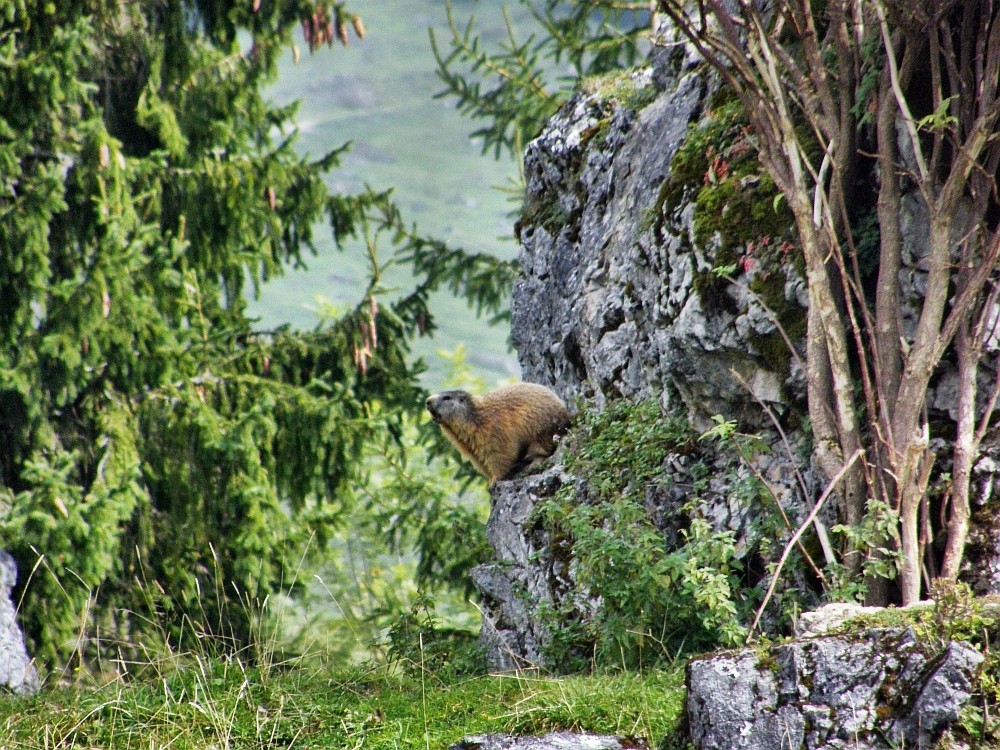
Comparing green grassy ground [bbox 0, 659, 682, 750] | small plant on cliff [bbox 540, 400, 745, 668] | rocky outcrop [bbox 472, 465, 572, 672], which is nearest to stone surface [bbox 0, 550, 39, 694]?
green grassy ground [bbox 0, 659, 682, 750]

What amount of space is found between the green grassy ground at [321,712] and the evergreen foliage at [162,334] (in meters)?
3.65

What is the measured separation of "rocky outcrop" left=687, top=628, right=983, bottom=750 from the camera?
134 inches

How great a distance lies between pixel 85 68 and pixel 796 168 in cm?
913

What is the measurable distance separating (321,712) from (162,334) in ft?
21.5

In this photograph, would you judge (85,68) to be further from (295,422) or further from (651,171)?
(651,171)

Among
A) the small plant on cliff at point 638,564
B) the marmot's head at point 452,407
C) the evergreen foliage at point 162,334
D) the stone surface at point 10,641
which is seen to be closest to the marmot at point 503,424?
the marmot's head at point 452,407

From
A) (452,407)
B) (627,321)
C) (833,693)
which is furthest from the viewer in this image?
(452,407)

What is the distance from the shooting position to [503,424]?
7773 millimetres

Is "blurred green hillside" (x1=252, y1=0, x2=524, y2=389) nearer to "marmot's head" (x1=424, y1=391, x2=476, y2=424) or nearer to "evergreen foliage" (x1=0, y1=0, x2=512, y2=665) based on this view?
"evergreen foliage" (x1=0, y1=0, x2=512, y2=665)

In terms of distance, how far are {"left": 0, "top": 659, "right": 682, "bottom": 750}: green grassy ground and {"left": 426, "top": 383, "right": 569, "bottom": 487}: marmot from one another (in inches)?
104

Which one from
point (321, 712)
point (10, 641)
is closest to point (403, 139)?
point (10, 641)

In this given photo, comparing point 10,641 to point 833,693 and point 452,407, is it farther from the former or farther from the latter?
point 833,693

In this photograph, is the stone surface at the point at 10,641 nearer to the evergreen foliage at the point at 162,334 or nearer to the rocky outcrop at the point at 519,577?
the evergreen foliage at the point at 162,334

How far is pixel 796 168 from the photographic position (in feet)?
16.5
